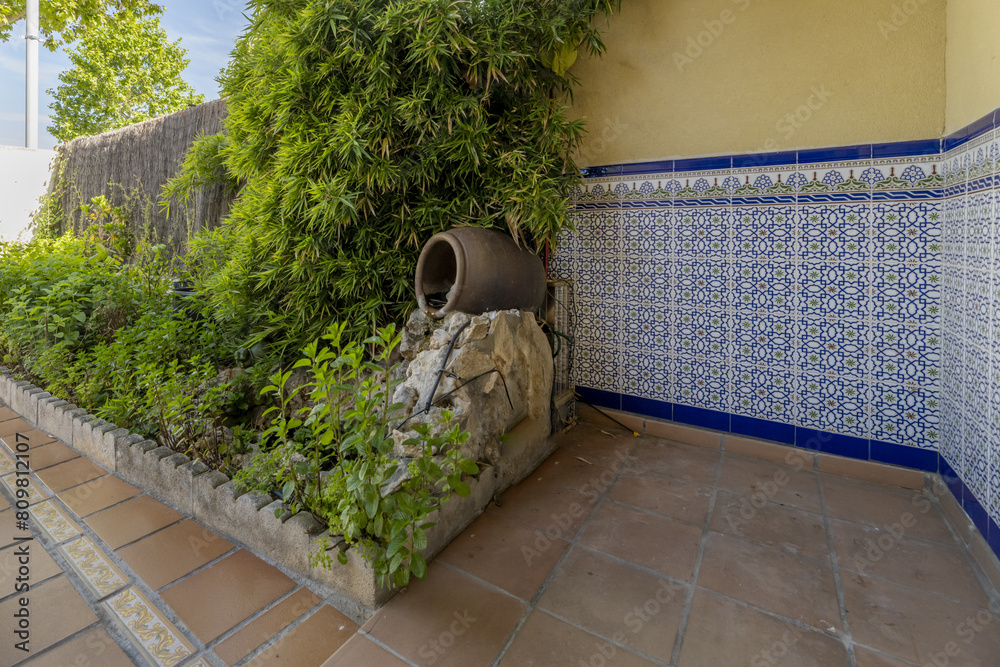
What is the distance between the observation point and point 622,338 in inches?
111

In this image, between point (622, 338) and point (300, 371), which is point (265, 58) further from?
point (622, 338)

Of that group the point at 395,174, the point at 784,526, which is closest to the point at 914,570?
the point at 784,526

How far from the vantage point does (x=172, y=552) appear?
1695mm

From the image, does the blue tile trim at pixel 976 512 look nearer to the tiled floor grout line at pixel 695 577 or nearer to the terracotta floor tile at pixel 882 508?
the terracotta floor tile at pixel 882 508

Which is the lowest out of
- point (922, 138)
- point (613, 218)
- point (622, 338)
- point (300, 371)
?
point (300, 371)

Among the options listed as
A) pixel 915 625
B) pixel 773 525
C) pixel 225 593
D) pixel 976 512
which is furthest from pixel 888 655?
pixel 225 593

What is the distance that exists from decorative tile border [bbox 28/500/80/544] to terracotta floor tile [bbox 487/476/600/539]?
1583 millimetres

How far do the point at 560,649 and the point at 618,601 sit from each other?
26 cm

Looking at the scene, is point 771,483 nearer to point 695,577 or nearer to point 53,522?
point 695,577

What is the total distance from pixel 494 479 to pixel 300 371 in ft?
4.74

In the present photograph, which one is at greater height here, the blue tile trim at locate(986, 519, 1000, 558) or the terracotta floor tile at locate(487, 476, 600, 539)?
the blue tile trim at locate(986, 519, 1000, 558)

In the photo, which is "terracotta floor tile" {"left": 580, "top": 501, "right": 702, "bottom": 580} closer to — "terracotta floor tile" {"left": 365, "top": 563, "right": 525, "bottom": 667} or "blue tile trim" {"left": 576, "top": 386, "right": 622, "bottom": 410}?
"terracotta floor tile" {"left": 365, "top": 563, "right": 525, "bottom": 667}

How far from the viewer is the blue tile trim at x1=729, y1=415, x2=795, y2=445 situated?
2.42 metres

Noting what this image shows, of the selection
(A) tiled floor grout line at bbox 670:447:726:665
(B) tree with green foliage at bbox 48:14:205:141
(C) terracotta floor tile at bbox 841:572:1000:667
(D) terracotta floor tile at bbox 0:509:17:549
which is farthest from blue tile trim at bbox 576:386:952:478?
(B) tree with green foliage at bbox 48:14:205:141
